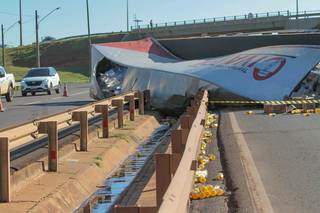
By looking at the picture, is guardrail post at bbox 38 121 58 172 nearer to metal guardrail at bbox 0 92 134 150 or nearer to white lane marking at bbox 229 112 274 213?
metal guardrail at bbox 0 92 134 150

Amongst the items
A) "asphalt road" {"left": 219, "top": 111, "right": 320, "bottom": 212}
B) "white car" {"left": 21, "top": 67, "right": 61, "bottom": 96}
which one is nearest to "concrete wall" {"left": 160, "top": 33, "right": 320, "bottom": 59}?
"asphalt road" {"left": 219, "top": 111, "right": 320, "bottom": 212}

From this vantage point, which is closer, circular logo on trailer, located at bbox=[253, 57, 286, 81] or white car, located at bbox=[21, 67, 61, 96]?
circular logo on trailer, located at bbox=[253, 57, 286, 81]

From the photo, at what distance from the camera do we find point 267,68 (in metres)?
22.3

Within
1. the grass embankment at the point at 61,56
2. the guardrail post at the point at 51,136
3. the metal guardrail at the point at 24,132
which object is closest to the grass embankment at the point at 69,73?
the grass embankment at the point at 61,56

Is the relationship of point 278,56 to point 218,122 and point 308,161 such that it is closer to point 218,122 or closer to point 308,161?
point 218,122

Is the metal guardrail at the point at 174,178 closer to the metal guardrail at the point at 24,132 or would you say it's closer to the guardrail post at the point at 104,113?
the metal guardrail at the point at 24,132

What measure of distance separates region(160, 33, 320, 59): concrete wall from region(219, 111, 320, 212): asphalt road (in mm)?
11061

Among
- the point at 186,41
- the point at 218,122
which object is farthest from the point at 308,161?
the point at 186,41

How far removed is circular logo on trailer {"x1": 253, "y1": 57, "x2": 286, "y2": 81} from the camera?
21922 millimetres

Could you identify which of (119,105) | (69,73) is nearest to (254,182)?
(119,105)

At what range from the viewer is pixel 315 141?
40.3 feet

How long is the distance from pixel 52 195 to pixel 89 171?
2.32 meters

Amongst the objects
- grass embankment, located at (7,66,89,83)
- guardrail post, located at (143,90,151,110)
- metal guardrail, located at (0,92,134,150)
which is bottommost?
grass embankment, located at (7,66,89,83)

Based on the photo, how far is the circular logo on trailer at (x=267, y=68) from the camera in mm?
21922
